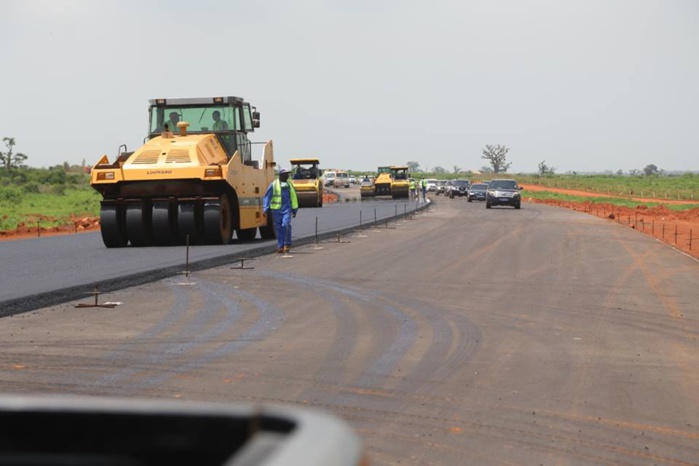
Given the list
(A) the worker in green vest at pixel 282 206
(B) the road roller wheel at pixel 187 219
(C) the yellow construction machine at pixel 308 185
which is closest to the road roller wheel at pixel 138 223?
(B) the road roller wheel at pixel 187 219

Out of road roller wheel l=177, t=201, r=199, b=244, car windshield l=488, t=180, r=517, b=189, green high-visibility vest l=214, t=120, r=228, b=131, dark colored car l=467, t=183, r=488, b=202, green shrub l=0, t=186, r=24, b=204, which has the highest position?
green high-visibility vest l=214, t=120, r=228, b=131

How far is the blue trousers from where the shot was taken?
76.9ft

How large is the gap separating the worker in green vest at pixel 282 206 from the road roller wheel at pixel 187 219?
1845 millimetres

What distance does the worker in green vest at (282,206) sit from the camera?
2348 cm

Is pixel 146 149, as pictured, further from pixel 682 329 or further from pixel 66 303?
pixel 682 329

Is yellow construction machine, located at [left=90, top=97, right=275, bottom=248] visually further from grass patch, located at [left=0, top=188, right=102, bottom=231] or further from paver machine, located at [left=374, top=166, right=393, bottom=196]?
paver machine, located at [left=374, top=166, right=393, bottom=196]

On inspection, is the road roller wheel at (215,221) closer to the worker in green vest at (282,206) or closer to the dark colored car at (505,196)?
the worker in green vest at (282,206)

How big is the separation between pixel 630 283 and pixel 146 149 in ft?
42.3

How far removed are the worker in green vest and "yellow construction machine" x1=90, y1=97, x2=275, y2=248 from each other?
1256mm

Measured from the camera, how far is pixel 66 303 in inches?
564

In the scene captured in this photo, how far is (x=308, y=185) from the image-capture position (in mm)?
59969

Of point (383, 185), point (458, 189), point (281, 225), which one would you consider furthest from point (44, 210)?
→ point (458, 189)

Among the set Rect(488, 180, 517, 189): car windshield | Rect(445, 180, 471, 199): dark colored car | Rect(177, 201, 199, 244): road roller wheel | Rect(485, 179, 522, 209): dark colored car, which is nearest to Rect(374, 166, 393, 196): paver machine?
Rect(445, 180, 471, 199): dark colored car

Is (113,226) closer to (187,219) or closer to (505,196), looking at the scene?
(187,219)
